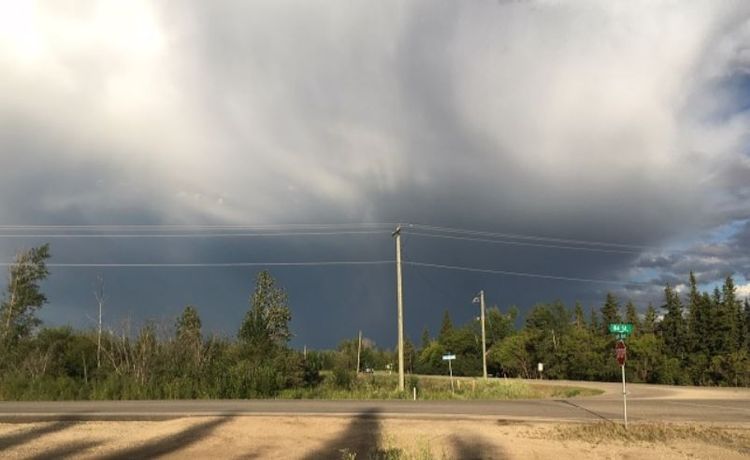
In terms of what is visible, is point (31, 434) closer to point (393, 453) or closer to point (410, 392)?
point (393, 453)

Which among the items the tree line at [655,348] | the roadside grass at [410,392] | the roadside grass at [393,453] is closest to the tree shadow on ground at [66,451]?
the roadside grass at [393,453]

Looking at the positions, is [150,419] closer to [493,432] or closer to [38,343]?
[493,432]

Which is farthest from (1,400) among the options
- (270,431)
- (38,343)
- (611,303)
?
(611,303)

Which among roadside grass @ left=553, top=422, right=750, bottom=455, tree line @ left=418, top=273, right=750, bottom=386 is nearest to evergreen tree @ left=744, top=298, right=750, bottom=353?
tree line @ left=418, top=273, right=750, bottom=386

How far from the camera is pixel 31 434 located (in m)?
18.1

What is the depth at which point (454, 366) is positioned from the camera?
107 m

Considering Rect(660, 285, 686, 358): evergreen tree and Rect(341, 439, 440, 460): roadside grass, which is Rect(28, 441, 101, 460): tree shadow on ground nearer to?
Rect(341, 439, 440, 460): roadside grass

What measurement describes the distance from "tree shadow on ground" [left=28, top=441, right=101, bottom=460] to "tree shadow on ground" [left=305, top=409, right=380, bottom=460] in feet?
18.6

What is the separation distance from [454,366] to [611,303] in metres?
27.6

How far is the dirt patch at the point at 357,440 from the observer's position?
14748mm

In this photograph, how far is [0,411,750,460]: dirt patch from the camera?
48.4 ft

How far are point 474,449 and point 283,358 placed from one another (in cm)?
3263

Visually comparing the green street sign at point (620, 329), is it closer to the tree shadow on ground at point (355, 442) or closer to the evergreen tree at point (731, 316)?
the tree shadow on ground at point (355, 442)

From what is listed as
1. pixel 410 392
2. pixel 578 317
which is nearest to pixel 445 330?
pixel 578 317
